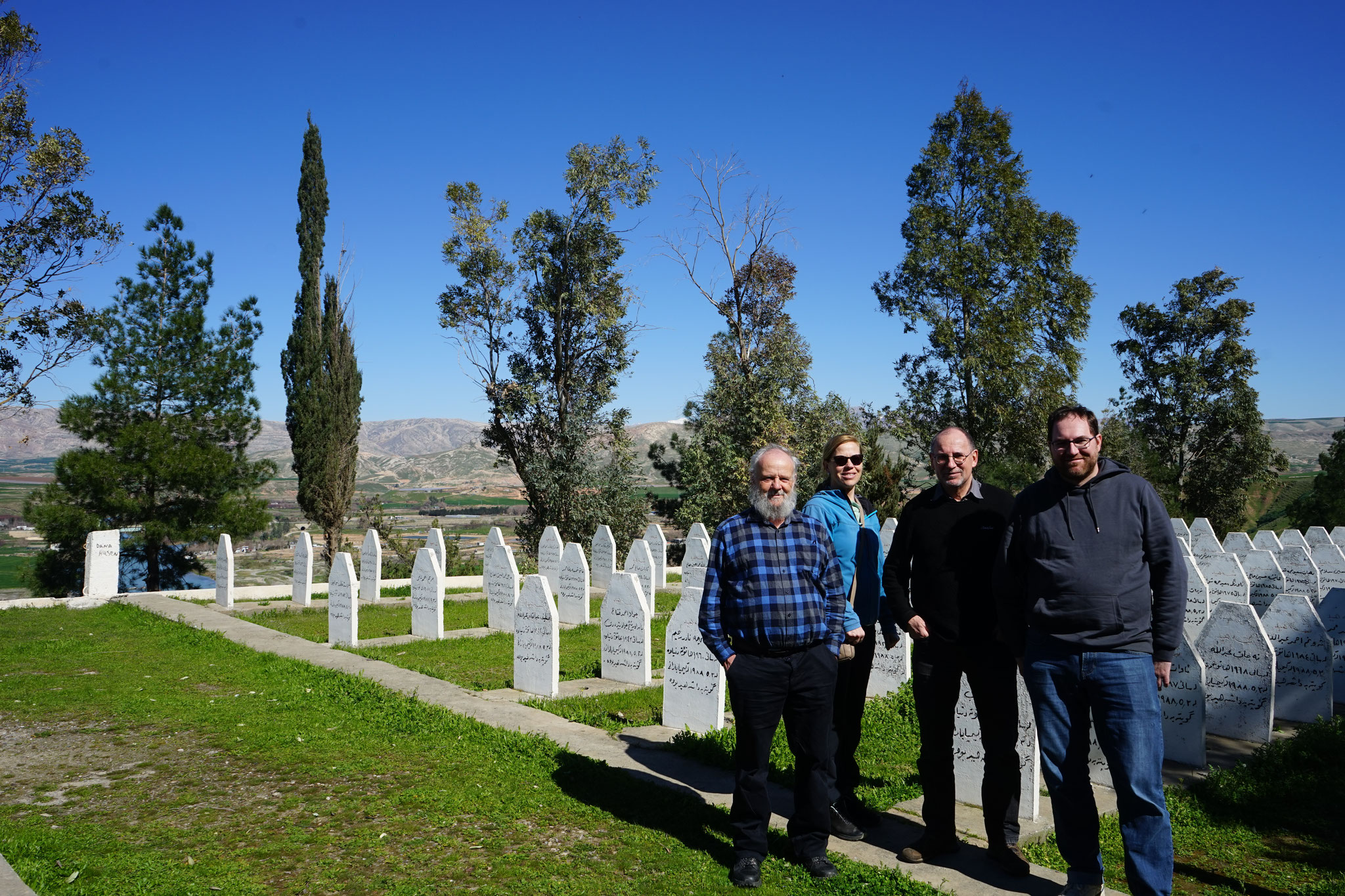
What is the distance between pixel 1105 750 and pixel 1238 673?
4.17 m

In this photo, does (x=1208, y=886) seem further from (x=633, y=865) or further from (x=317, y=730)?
(x=317, y=730)

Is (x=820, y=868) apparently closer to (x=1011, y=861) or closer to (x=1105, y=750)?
(x=1011, y=861)

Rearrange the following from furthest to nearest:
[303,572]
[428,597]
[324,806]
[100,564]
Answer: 1. [100,564]
2. [303,572]
3. [428,597]
4. [324,806]

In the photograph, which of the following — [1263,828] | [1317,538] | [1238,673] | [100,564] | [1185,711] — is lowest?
[1263,828]

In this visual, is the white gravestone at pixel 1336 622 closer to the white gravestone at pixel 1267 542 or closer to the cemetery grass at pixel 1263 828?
the cemetery grass at pixel 1263 828

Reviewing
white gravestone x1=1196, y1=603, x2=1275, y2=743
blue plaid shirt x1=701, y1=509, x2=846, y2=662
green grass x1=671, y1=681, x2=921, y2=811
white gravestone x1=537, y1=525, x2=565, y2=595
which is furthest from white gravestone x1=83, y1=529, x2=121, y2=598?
white gravestone x1=1196, y1=603, x2=1275, y2=743

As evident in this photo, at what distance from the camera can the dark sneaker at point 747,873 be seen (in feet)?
12.5

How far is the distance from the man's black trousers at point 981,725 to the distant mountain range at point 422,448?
748 inches

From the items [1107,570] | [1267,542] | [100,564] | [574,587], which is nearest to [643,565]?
[574,587]

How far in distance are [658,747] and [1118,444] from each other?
26.0m

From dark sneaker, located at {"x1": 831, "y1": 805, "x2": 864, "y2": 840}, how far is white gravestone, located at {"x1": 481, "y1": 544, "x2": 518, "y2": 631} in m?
7.34

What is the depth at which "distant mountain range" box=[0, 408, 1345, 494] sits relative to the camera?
21109 mm

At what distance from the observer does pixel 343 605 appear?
413 inches

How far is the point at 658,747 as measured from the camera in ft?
20.0
